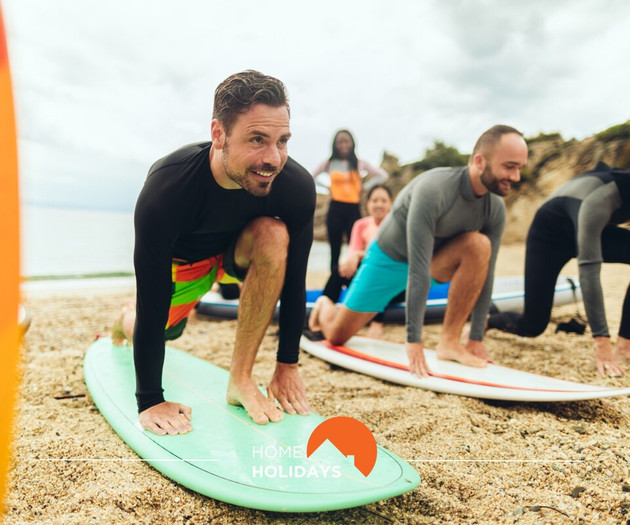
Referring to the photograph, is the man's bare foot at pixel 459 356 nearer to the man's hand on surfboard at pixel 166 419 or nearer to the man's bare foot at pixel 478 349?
the man's bare foot at pixel 478 349

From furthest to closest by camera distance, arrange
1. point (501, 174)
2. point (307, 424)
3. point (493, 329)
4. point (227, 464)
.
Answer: point (493, 329), point (501, 174), point (307, 424), point (227, 464)

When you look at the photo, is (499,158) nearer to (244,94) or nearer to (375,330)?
(244,94)

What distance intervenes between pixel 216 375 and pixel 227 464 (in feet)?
2.86

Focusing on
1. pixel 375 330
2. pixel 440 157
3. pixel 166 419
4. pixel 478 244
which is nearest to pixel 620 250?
pixel 478 244

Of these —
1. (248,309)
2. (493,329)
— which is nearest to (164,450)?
(248,309)

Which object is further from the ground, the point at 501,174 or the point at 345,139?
the point at 345,139

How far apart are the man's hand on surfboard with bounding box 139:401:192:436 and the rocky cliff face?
10775 millimetres

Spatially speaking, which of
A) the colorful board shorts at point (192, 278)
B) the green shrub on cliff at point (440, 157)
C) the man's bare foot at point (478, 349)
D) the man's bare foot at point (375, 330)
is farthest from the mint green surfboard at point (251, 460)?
the green shrub on cliff at point (440, 157)

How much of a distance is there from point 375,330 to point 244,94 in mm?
2604

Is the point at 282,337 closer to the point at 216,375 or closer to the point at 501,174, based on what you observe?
the point at 216,375

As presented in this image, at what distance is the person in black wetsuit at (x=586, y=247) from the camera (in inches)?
105

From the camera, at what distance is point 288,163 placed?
1823 millimetres

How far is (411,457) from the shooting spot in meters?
1.68

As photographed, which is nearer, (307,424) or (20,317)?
(20,317)
